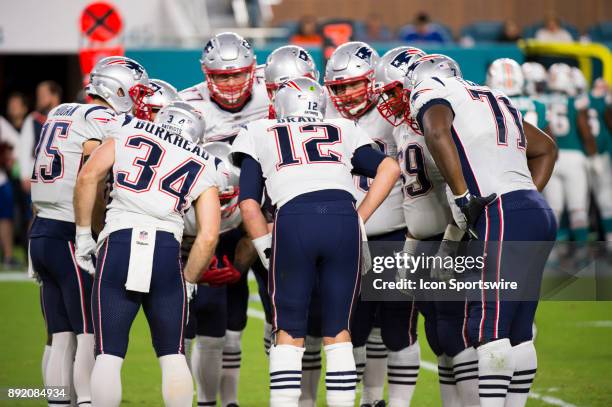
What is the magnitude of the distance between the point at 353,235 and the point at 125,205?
1.13 metres

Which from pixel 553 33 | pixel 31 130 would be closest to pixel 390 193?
pixel 31 130

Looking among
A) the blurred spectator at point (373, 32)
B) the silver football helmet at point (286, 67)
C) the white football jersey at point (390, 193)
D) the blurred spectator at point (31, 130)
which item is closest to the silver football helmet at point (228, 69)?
the silver football helmet at point (286, 67)

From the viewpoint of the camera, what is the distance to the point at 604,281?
6.54 meters

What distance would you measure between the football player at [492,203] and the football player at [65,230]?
1715 millimetres

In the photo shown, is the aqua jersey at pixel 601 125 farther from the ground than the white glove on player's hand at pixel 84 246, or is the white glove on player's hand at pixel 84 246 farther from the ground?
the aqua jersey at pixel 601 125

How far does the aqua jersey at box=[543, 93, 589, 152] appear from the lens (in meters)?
11.8

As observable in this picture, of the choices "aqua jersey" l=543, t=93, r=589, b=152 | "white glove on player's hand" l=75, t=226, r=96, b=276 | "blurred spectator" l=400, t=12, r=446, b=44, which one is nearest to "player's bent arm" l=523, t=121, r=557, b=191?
"white glove on player's hand" l=75, t=226, r=96, b=276

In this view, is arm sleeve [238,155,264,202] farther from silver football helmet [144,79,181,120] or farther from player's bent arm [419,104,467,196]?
silver football helmet [144,79,181,120]

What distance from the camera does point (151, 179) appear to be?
479 centimetres

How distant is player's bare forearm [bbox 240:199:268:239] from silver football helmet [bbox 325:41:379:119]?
1.12 metres

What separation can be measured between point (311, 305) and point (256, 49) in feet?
24.7

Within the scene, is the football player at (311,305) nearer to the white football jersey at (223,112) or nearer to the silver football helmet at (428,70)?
the white football jersey at (223,112)

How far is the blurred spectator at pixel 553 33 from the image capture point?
632 inches

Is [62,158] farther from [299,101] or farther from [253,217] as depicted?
[299,101]
